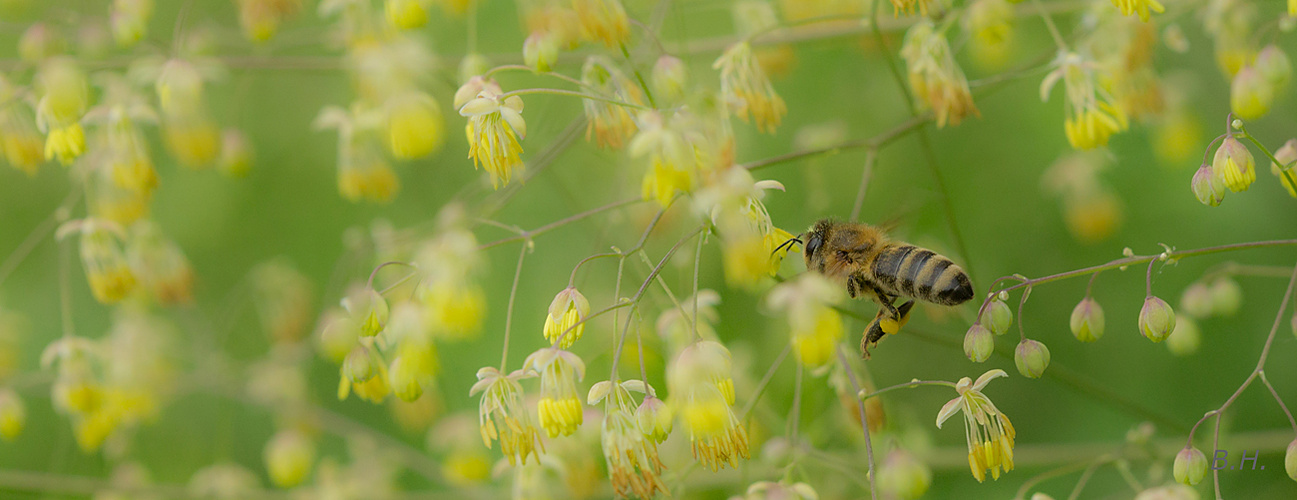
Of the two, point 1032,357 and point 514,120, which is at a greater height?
point 514,120

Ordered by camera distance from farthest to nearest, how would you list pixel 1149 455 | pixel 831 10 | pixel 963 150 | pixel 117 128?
1. pixel 963 150
2. pixel 831 10
3. pixel 117 128
4. pixel 1149 455

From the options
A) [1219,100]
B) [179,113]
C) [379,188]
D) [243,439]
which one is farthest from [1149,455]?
[243,439]

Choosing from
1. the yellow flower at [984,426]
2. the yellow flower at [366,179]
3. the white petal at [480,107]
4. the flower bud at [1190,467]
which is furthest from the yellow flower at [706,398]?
the yellow flower at [366,179]

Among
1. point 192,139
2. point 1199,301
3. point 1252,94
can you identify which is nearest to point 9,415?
point 192,139

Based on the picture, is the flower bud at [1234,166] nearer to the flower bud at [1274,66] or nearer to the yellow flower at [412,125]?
the flower bud at [1274,66]

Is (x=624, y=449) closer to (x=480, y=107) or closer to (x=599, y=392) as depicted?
(x=599, y=392)

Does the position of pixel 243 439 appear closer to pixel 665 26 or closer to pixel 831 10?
pixel 665 26
